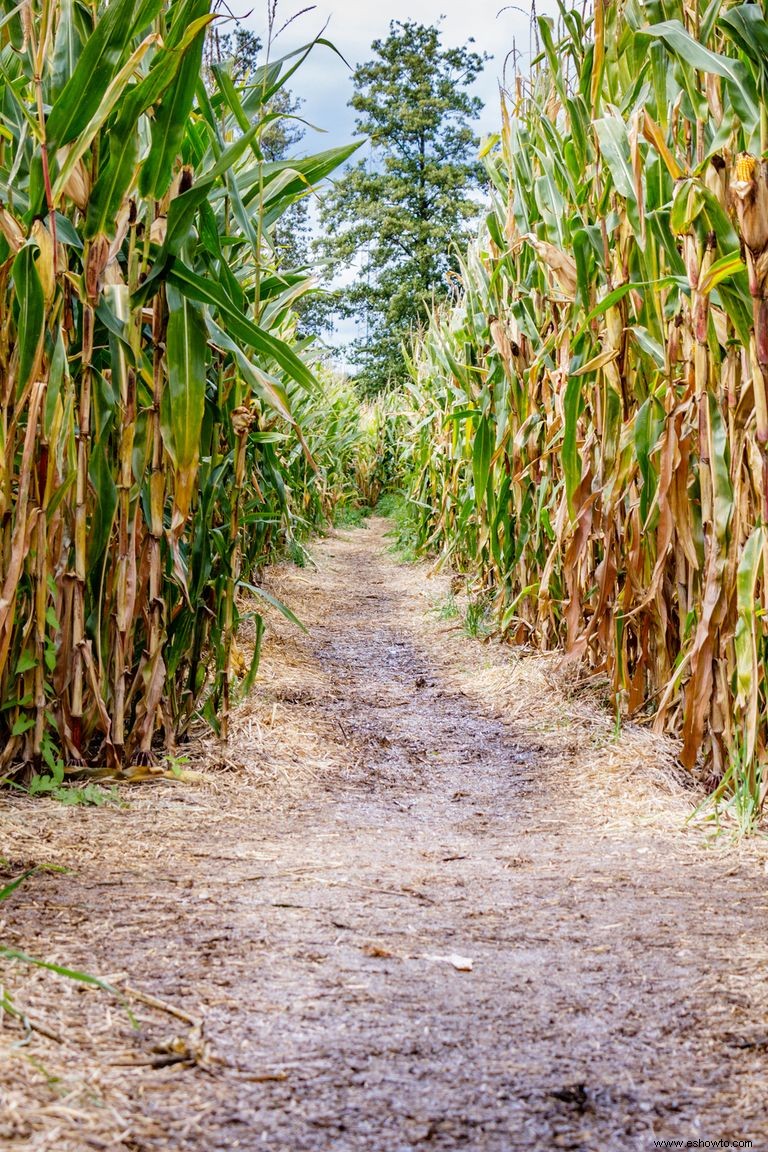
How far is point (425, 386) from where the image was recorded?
818 cm

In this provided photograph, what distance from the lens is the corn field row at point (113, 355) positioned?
201 centimetres

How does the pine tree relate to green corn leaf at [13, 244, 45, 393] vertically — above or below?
above

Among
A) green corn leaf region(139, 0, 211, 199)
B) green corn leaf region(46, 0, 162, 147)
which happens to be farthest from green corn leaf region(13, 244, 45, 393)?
green corn leaf region(139, 0, 211, 199)

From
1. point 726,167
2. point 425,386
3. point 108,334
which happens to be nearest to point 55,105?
point 108,334

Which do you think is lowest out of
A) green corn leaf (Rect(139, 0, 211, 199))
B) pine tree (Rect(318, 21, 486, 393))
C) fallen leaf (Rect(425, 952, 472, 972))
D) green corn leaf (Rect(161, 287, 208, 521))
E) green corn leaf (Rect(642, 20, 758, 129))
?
fallen leaf (Rect(425, 952, 472, 972))

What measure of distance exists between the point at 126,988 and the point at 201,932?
250mm

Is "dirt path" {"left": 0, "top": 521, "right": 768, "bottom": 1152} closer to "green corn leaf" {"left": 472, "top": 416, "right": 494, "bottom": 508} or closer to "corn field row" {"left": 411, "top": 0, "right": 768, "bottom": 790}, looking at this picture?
"corn field row" {"left": 411, "top": 0, "right": 768, "bottom": 790}

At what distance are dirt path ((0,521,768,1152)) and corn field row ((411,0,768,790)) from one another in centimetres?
42

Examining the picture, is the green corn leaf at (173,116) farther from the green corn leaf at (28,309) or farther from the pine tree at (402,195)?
the pine tree at (402,195)

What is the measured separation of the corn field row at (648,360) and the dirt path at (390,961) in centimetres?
42

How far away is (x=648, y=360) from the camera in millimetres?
2920

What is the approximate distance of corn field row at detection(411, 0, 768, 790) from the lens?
→ 2.20 meters

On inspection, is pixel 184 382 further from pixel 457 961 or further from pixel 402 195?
pixel 402 195

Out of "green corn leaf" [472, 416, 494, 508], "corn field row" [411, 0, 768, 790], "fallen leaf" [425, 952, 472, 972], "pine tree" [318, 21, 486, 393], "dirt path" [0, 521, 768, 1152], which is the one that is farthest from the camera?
"pine tree" [318, 21, 486, 393]
